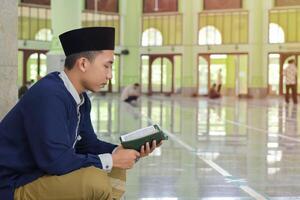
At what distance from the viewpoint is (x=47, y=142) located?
3.54 m

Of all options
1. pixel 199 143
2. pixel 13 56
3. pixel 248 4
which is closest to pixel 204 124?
pixel 199 143

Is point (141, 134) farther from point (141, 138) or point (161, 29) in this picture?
point (161, 29)

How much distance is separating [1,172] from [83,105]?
0.72m

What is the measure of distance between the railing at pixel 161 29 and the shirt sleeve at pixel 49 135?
4050 cm

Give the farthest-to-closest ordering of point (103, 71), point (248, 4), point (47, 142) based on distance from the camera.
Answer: point (248, 4) < point (103, 71) < point (47, 142)

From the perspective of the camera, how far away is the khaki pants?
143 inches

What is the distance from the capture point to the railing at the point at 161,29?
44.0 meters

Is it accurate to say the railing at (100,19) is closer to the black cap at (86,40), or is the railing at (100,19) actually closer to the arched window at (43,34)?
the arched window at (43,34)

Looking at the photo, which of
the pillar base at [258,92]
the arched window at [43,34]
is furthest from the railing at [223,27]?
the arched window at [43,34]

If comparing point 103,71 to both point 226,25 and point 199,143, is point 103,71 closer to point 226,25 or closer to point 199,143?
point 199,143

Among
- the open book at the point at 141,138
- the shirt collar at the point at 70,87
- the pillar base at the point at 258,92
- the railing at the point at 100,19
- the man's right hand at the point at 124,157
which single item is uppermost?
the railing at the point at 100,19

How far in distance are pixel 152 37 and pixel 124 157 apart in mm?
41022

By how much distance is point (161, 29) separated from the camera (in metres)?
44.5

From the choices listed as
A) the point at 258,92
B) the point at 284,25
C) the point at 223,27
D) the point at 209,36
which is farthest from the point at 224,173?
the point at 209,36
